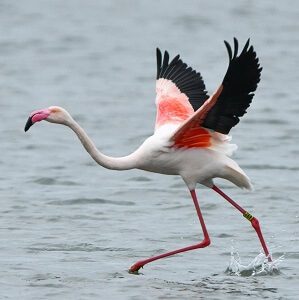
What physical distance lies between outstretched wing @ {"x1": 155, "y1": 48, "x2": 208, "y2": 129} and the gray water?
164cm

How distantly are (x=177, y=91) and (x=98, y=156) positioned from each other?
237cm

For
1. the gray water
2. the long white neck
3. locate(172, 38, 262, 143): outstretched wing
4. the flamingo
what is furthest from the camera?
the gray water

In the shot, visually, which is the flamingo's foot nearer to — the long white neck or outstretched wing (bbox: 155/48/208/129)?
the long white neck

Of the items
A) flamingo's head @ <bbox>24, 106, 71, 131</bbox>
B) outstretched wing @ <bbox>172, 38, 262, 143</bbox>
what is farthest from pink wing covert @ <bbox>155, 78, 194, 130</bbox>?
flamingo's head @ <bbox>24, 106, 71, 131</bbox>

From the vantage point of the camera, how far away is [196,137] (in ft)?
41.7

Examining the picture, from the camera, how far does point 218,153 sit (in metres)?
12.9

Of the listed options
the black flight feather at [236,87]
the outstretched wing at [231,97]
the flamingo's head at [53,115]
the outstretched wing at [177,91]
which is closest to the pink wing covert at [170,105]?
the outstretched wing at [177,91]

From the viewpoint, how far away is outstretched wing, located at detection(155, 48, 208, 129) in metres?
13.8

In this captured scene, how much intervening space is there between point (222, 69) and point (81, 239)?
14.4m

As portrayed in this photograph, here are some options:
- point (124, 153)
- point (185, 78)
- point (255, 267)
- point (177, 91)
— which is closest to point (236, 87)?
point (255, 267)

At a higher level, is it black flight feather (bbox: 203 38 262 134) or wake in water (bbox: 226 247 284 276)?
black flight feather (bbox: 203 38 262 134)

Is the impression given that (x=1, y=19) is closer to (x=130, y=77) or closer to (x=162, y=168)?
(x=130, y=77)

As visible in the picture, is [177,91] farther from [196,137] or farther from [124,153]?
[124,153]

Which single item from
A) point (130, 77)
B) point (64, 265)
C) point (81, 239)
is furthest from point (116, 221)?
point (130, 77)
